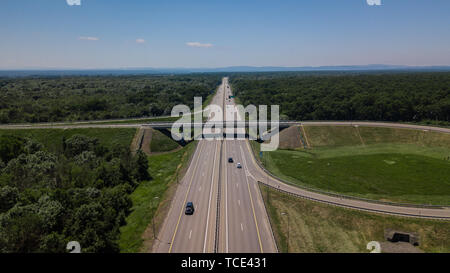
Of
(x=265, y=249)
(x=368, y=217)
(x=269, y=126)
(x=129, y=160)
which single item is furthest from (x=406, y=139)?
(x=129, y=160)

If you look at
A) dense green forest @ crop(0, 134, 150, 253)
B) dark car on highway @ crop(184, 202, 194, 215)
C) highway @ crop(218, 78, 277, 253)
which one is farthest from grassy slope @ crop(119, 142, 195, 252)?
highway @ crop(218, 78, 277, 253)

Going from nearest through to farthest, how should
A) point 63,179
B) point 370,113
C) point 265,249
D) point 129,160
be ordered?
point 265,249
point 63,179
point 129,160
point 370,113

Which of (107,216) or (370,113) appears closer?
(107,216)

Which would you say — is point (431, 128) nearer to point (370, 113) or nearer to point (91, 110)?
point (370, 113)

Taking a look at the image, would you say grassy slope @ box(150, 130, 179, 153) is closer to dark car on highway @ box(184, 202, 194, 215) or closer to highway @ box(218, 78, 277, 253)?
highway @ box(218, 78, 277, 253)

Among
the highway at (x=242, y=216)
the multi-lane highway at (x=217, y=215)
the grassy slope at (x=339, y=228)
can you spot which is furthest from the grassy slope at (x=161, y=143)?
the grassy slope at (x=339, y=228)
